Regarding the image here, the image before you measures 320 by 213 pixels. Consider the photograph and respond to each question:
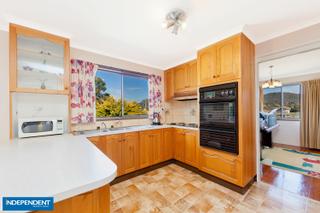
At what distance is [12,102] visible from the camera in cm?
185

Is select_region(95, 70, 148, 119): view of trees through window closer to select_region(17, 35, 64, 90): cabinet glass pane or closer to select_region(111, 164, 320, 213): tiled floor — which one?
select_region(17, 35, 64, 90): cabinet glass pane

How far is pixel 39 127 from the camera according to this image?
6.25 ft

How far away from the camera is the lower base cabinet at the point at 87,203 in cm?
66

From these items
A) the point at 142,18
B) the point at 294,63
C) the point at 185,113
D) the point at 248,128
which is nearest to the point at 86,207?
the point at 142,18

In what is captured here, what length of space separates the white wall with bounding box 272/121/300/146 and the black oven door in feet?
13.8

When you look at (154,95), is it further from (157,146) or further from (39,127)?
(39,127)

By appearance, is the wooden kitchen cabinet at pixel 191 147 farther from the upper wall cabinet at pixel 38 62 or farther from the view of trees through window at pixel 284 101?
the view of trees through window at pixel 284 101

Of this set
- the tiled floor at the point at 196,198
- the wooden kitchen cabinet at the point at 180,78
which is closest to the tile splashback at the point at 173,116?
the wooden kitchen cabinet at the point at 180,78

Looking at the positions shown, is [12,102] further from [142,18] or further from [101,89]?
[142,18]

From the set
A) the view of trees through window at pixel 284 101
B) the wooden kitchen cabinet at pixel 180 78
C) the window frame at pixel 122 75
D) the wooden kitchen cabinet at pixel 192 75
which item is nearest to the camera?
the window frame at pixel 122 75

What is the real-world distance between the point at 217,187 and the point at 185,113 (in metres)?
1.81
